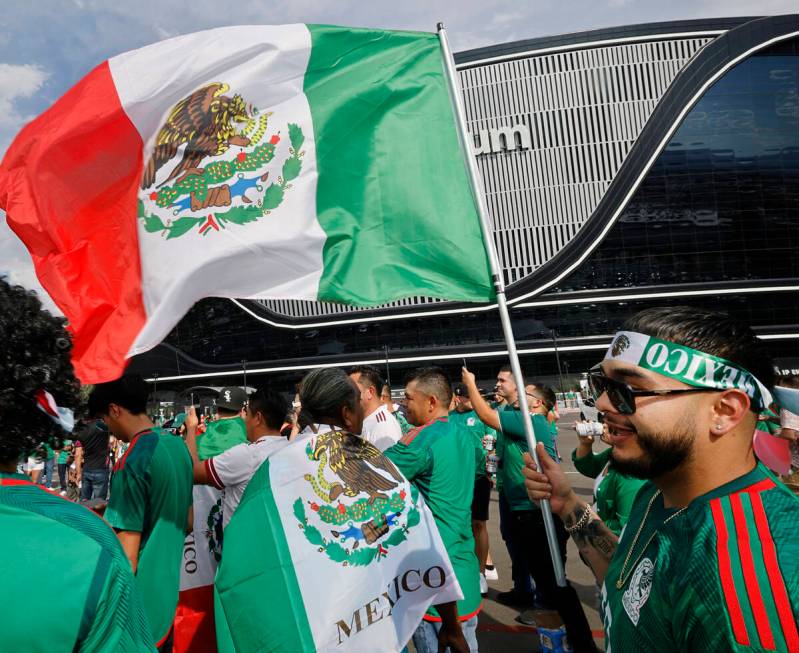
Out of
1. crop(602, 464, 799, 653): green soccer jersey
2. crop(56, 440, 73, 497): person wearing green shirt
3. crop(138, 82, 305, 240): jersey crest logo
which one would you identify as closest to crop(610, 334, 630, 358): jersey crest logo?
crop(602, 464, 799, 653): green soccer jersey

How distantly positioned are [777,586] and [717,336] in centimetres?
66

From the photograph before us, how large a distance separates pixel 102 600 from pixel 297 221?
227 centimetres

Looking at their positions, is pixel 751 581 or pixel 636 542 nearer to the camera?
pixel 751 581

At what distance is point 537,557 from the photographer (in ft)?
14.1

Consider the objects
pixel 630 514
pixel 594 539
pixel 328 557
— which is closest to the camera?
pixel 630 514

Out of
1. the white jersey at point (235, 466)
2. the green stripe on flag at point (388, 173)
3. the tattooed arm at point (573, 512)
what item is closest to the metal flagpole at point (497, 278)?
the tattooed arm at point (573, 512)

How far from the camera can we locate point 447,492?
11.2ft

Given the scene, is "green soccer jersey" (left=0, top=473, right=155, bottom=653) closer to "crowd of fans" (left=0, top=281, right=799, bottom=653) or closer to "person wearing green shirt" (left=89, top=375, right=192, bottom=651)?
"crowd of fans" (left=0, top=281, right=799, bottom=653)

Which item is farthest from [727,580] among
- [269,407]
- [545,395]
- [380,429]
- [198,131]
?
[545,395]

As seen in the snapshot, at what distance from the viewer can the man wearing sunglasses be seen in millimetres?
1176

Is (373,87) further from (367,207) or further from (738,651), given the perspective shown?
(738,651)

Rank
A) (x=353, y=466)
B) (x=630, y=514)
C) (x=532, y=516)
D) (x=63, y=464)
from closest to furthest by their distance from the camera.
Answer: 1. (x=630, y=514)
2. (x=353, y=466)
3. (x=532, y=516)
4. (x=63, y=464)

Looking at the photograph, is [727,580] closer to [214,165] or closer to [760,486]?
[760,486]

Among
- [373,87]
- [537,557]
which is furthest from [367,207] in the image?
[537,557]
